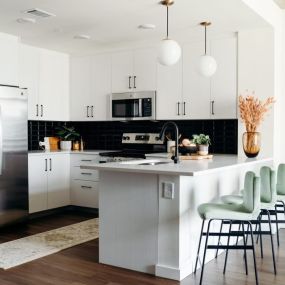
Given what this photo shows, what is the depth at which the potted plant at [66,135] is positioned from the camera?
616 cm

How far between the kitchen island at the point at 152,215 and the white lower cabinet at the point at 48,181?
2.01 meters

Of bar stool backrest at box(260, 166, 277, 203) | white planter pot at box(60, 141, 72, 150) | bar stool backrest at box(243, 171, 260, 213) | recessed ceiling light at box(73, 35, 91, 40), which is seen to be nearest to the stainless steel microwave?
white planter pot at box(60, 141, 72, 150)

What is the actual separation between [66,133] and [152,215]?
3.35 m

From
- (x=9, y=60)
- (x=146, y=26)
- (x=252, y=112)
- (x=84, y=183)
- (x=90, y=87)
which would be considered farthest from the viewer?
(x=90, y=87)

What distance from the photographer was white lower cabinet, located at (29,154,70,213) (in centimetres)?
526

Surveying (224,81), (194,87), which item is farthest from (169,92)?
(224,81)

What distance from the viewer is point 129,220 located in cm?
339

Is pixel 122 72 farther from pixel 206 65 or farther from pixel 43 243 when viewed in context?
pixel 43 243

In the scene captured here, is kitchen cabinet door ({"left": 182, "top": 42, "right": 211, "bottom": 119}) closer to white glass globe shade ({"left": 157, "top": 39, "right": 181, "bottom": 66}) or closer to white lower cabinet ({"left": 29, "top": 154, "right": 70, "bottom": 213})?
white glass globe shade ({"left": 157, "top": 39, "right": 181, "bottom": 66})

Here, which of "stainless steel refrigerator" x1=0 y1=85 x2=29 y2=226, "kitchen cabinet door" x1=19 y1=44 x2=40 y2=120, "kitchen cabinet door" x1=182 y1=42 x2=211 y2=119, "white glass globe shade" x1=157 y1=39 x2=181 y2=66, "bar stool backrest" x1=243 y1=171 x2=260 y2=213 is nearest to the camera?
"bar stool backrest" x1=243 y1=171 x2=260 y2=213

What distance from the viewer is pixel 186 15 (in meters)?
4.25

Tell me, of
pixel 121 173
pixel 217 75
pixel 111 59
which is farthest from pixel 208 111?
pixel 121 173

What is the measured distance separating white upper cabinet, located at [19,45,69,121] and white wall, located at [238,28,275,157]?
8.86ft

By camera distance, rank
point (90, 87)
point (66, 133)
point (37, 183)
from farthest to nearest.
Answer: point (66, 133)
point (90, 87)
point (37, 183)
